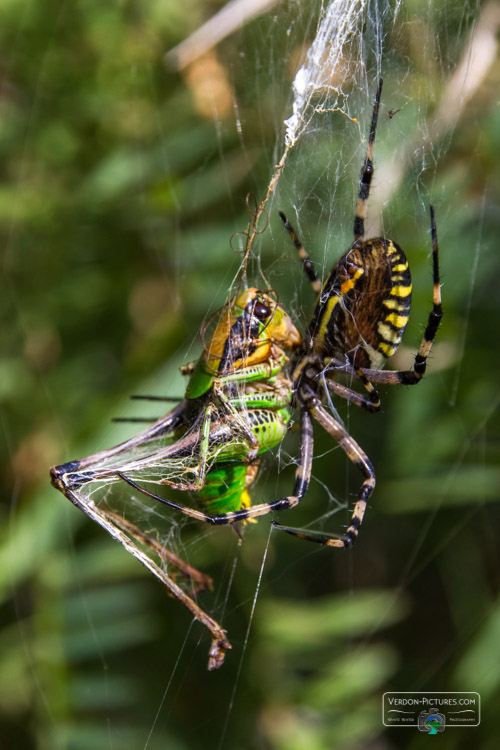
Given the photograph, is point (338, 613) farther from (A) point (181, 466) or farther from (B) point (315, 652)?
(A) point (181, 466)

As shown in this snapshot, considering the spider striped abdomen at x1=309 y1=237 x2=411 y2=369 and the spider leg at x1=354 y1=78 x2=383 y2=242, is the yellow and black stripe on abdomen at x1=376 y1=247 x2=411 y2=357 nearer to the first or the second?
the spider striped abdomen at x1=309 y1=237 x2=411 y2=369

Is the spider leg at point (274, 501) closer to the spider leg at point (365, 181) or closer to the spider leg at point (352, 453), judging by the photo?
the spider leg at point (352, 453)

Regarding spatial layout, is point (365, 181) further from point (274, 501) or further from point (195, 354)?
point (274, 501)

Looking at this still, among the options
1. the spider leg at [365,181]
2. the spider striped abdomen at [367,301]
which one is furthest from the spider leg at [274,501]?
the spider leg at [365,181]

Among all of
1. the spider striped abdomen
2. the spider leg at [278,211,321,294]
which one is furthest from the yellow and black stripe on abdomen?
the spider leg at [278,211,321,294]


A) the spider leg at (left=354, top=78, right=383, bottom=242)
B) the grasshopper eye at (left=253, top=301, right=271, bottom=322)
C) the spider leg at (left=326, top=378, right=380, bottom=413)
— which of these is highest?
the spider leg at (left=354, top=78, right=383, bottom=242)

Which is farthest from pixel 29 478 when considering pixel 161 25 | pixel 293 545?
pixel 161 25

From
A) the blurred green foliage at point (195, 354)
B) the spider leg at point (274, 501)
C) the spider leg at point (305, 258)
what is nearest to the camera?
the spider leg at point (274, 501)
